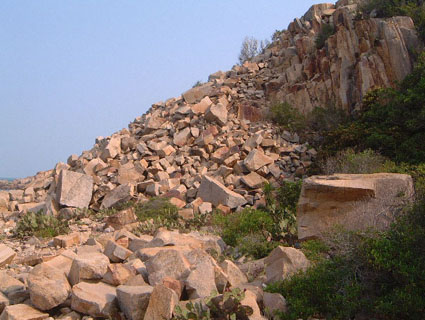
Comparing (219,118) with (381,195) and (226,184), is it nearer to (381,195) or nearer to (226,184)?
(226,184)

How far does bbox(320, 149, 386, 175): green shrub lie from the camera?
1079 cm

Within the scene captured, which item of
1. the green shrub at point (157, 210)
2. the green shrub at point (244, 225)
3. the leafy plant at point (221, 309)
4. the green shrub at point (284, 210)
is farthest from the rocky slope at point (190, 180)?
the green shrub at point (284, 210)

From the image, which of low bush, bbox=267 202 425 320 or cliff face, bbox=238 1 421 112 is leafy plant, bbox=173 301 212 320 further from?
cliff face, bbox=238 1 421 112

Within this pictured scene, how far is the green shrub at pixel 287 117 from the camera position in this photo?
57.0 feet

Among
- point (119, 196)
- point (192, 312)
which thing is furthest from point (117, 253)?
point (119, 196)

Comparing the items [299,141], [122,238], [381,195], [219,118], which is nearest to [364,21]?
[299,141]

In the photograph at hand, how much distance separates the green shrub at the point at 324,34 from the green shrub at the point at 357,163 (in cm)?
864

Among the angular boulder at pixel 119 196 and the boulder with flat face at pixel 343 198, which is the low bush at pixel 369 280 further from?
the angular boulder at pixel 119 196

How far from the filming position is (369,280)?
5.29 m

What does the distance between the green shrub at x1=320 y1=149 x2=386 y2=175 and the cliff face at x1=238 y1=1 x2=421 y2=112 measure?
16.3 ft

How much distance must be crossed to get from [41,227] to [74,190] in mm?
2221

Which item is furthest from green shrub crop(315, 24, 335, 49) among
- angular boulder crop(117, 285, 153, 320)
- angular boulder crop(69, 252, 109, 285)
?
angular boulder crop(117, 285, 153, 320)

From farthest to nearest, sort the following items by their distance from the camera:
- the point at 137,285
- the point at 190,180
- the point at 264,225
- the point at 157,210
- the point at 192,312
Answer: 1. the point at 190,180
2. the point at 157,210
3. the point at 264,225
4. the point at 137,285
5. the point at 192,312

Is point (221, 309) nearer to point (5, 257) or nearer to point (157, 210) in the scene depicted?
point (5, 257)
